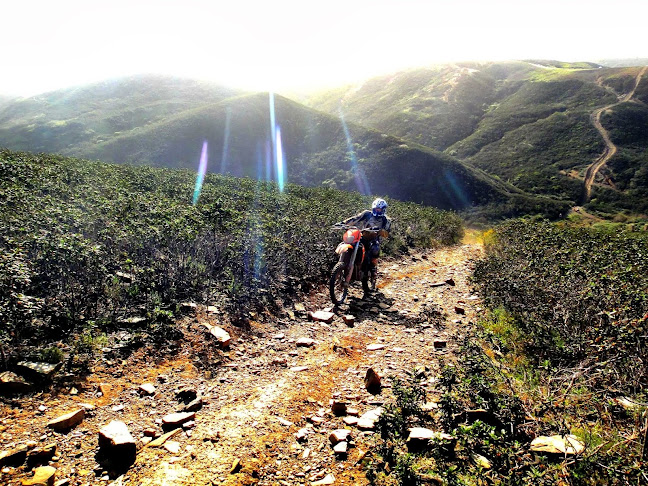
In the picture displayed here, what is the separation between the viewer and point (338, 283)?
8320 millimetres

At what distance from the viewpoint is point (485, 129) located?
73375 mm

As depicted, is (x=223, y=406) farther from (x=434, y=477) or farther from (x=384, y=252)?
(x=384, y=252)

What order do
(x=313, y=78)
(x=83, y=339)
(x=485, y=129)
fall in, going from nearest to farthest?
(x=83, y=339), (x=485, y=129), (x=313, y=78)

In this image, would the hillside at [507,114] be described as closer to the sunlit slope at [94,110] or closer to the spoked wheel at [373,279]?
the sunlit slope at [94,110]

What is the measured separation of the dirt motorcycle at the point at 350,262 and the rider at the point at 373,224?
0.03 meters

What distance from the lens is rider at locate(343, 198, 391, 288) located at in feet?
28.8

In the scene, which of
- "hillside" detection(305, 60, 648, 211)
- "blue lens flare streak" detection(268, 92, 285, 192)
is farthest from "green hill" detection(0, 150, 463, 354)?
"hillside" detection(305, 60, 648, 211)

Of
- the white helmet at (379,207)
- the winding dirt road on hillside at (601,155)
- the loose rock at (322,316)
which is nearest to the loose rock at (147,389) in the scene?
the loose rock at (322,316)

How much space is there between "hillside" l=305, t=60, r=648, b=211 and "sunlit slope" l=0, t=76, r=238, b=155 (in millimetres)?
42656

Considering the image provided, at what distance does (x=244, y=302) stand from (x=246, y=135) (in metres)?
53.5

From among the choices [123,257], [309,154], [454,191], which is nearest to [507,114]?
[454,191]

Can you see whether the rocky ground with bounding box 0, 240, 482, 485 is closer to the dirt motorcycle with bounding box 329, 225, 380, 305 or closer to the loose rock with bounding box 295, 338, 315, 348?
the loose rock with bounding box 295, 338, 315, 348

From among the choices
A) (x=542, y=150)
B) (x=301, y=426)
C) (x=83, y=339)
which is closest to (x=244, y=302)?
(x=83, y=339)

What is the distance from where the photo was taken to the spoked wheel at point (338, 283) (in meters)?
7.87
